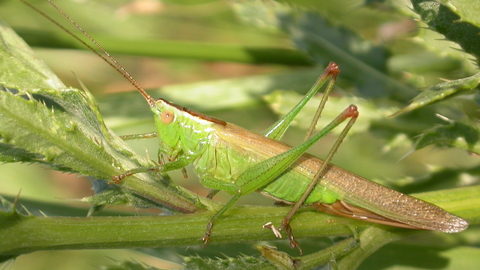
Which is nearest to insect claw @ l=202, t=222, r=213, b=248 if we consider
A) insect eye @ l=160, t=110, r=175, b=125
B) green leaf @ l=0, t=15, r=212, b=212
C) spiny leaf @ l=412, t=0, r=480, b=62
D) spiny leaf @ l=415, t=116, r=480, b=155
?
green leaf @ l=0, t=15, r=212, b=212

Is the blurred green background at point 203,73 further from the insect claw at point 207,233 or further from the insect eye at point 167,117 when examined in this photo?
the insect claw at point 207,233

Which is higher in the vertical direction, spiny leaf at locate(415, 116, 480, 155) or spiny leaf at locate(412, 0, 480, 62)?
spiny leaf at locate(412, 0, 480, 62)

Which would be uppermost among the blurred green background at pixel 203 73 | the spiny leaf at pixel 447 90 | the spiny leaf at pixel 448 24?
the spiny leaf at pixel 448 24

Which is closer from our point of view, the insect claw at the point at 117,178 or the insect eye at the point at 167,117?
the insect claw at the point at 117,178

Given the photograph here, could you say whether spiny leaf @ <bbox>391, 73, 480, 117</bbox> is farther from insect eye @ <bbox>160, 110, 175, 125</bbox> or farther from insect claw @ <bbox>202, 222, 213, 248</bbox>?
insect eye @ <bbox>160, 110, 175, 125</bbox>

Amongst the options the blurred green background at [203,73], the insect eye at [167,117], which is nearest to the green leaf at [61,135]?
the insect eye at [167,117]

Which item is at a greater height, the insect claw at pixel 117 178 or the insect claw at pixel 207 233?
the insect claw at pixel 117 178

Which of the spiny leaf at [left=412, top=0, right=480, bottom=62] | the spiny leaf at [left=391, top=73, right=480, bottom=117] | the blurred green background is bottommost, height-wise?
the blurred green background

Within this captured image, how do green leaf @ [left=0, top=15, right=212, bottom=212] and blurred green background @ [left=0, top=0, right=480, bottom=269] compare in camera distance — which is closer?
green leaf @ [left=0, top=15, right=212, bottom=212]

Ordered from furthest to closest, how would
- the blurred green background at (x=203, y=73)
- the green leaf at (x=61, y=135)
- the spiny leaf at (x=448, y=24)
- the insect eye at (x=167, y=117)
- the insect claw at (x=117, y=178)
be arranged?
the blurred green background at (x=203, y=73) < the insect eye at (x=167, y=117) < the spiny leaf at (x=448, y=24) < the insect claw at (x=117, y=178) < the green leaf at (x=61, y=135)
